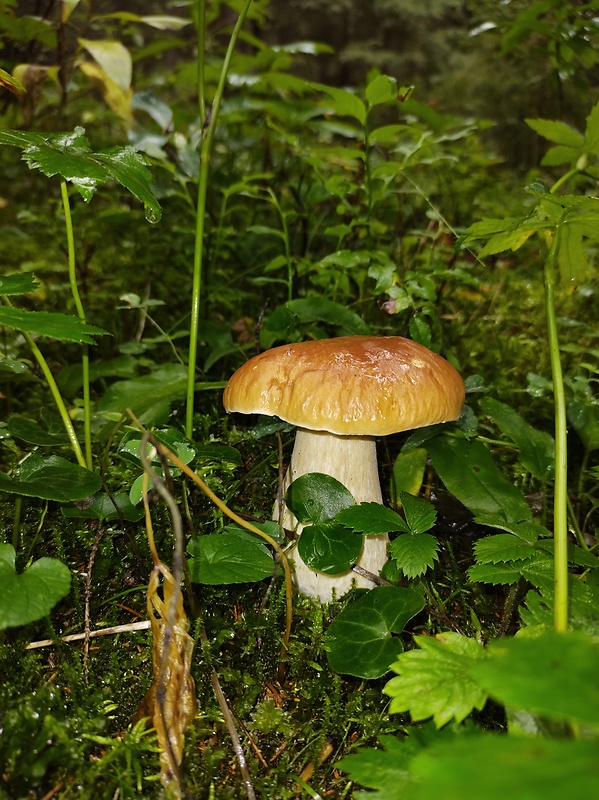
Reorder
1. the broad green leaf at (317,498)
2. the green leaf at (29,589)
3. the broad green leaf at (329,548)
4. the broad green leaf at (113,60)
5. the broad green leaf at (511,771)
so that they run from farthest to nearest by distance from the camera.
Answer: the broad green leaf at (113,60), the broad green leaf at (317,498), the broad green leaf at (329,548), the green leaf at (29,589), the broad green leaf at (511,771)

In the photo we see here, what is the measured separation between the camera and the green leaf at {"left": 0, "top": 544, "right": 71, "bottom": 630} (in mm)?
1131

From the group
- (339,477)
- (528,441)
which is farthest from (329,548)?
(528,441)

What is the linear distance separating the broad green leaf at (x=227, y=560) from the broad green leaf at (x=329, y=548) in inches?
4.6

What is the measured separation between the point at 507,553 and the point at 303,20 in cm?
1229

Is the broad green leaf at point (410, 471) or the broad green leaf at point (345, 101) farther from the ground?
the broad green leaf at point (345, 101)

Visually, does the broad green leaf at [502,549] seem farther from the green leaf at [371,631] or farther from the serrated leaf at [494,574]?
the green leaf at [371,631]

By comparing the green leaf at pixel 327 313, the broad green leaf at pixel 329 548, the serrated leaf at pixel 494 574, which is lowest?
the broad green leaf at pixel 329 548

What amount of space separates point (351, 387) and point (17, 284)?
945mm

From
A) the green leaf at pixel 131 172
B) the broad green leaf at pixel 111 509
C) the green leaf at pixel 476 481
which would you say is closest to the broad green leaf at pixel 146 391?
the broad green leaf at pixel 111 509

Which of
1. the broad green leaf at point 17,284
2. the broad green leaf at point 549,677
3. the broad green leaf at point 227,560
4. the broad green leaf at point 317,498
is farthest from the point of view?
the broad green leaf at point 317,498

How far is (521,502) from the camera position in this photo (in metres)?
1.84

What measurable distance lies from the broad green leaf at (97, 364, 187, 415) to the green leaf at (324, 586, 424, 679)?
1.15 meters

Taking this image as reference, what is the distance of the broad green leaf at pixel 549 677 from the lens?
63 centimetres

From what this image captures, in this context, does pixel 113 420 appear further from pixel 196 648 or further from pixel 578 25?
pixel 578 25
